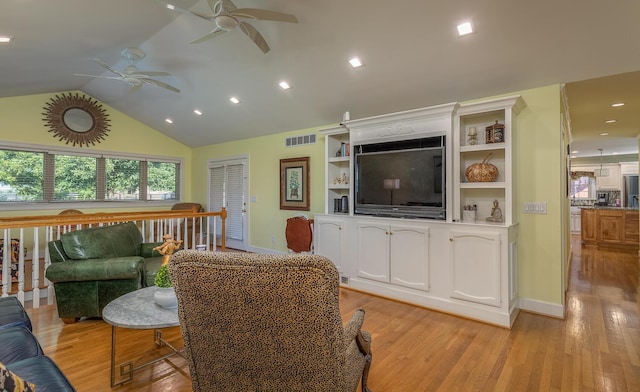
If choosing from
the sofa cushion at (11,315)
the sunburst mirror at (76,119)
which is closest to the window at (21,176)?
the sunburst mirror at (76,119)

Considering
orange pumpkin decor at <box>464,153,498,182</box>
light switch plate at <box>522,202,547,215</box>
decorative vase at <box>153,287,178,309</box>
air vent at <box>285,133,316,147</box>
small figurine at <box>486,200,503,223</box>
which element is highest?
air vent at <box>285,133,316,147</box>

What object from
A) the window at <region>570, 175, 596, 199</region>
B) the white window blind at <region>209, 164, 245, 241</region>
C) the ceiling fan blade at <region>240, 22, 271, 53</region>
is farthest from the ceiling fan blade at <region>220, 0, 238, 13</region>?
the window at <region>570, 175, 596, 199</region>

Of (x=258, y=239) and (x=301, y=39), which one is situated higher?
(x=301, y=39)

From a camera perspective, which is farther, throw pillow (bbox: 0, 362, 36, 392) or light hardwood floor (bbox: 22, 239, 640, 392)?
light hardwood floor (bbox: 22, 239, 640, 392)

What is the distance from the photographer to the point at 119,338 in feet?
8.64

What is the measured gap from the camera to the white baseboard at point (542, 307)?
3076 millimetres

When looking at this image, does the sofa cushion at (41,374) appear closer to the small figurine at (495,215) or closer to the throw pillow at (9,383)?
the throw pillow at (9,383)

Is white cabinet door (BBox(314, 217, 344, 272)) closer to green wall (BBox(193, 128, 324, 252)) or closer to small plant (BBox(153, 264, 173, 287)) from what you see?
green wall (BBox(193, 128, 324, 252))

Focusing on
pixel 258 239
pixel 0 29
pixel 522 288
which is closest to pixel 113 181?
pixel 258 239

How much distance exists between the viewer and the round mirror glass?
19.5 feet

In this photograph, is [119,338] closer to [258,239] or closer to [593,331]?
[258,239]

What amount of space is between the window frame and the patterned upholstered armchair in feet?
21.6

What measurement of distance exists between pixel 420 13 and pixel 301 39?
4.19 ft

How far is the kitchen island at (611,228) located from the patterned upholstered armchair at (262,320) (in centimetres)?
803
